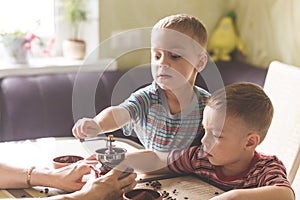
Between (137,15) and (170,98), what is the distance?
5.29 ft

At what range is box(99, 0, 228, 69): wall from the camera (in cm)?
313

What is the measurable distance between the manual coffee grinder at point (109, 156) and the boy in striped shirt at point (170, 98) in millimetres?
130

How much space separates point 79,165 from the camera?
148 cm

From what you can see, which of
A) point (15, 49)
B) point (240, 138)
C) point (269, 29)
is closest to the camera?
point (240, 138)

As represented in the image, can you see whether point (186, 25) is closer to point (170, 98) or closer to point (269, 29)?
point (170, 98)

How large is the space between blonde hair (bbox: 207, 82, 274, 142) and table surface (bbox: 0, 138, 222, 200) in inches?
8.3

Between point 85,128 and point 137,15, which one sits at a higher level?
point 137,15

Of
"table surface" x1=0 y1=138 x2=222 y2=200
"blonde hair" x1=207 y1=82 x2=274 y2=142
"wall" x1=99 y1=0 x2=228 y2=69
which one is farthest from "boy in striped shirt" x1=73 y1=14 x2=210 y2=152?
"wall" x1=99 y1=0 x2=228 y2=69

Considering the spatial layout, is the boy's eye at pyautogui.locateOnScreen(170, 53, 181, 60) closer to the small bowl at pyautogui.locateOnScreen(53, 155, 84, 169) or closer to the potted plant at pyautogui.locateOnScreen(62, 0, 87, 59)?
the small bowl at pyautogui.locateOnScreen(53, 155, 84, 169)

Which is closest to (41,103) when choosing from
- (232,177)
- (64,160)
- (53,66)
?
(53,66)

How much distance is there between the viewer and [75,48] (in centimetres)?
309

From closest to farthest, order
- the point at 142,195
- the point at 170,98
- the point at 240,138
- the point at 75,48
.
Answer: the point at 142,195 → the point at 240,138 → the point at 170,98 → the point at 75,48

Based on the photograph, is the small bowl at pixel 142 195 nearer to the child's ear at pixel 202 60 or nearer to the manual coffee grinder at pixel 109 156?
the manual coffee grinder at pixel 109 156

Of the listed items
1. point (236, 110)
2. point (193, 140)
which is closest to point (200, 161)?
point (193, 140)
